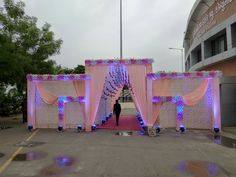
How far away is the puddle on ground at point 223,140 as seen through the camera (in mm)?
14137

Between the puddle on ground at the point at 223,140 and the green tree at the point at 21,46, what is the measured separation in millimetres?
11499

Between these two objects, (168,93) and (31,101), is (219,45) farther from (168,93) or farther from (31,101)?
(31,101)

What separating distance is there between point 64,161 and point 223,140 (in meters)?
7.86

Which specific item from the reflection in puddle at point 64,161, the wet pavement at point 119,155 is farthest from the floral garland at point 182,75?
the reflection in puddle at point 64,161

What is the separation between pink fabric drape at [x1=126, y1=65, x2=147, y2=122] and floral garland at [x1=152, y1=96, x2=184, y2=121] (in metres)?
0.60

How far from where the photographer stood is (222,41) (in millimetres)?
35750

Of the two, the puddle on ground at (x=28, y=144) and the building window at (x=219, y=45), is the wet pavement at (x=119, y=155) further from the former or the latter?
the building window at (x=219, y=45)

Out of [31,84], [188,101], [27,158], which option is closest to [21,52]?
[31,84]

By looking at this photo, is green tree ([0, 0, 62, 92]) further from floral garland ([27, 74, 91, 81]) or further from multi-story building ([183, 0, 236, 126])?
multi-story building ([183, 0, 236, 126])

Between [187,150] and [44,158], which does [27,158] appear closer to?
[44,158]

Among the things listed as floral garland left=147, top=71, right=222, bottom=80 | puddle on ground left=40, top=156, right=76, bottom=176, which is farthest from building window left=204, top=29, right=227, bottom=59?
puddle on ground left=40, top=156, right=76, bottom=176

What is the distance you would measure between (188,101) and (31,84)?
853cm

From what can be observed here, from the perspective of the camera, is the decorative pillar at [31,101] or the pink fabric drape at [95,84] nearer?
the pink fabric drape at [95,84]

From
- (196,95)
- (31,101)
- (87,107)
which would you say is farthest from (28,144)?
(196,95)
